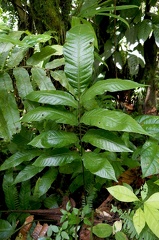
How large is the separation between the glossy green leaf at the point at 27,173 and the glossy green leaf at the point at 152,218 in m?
0.48

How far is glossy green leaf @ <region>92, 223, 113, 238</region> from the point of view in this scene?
0.97 m

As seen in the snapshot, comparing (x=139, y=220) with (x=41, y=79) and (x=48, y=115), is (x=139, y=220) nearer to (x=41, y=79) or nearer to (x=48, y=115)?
(x=48, y=115)

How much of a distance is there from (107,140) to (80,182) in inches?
12.8

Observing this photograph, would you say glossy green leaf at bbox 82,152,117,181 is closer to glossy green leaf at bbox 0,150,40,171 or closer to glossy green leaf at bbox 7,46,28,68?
glossy green leaf at bbox 0,150,40,171

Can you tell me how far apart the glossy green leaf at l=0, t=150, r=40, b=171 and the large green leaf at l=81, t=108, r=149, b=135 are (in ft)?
1.12

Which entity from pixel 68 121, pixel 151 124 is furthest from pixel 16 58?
pixel 151 124

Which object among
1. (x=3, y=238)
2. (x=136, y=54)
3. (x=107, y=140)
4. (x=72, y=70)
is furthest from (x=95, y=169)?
(x=136, y=54)

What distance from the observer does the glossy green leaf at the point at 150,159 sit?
0.98 meters

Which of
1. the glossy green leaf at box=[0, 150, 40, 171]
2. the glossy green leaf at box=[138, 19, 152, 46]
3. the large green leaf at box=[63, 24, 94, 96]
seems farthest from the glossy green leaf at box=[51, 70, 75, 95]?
the glossy green leaf at box=[138, 19, 152, 46]

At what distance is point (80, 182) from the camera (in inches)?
46.9

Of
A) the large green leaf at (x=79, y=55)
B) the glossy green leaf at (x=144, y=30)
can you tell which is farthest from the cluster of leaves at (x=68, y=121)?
the glossy green leaf at (x=144, y=30)

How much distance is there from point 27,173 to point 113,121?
0.48 meters

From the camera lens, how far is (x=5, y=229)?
1.08 metres

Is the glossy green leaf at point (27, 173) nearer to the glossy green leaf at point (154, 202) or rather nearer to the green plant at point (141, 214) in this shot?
the green plant at point (141, 214)
